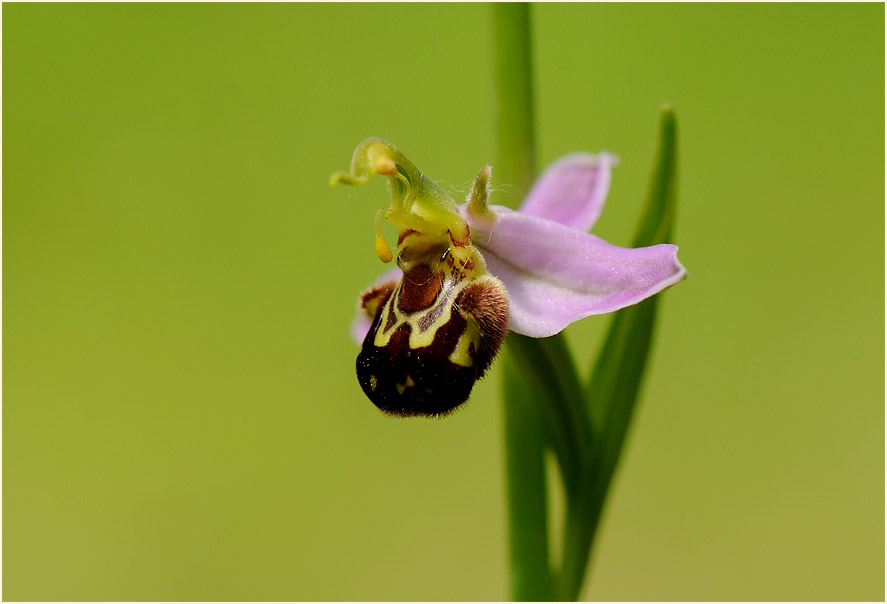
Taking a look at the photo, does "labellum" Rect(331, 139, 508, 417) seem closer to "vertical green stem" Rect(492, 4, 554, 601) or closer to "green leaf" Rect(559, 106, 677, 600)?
"vertical green stem" Rect(492, 4, 554, 601)

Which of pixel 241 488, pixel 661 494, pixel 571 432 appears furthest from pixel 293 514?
pixel 571 432

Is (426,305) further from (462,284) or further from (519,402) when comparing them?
(519,402)

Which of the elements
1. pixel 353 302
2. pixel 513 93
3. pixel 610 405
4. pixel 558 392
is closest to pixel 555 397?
pixel 558 392

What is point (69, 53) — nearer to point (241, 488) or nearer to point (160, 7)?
point (160, 7)

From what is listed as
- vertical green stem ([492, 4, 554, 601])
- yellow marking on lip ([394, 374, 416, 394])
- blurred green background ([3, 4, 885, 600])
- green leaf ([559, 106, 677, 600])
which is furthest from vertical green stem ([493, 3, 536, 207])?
blurred green background ([3, 4, 885, 600])

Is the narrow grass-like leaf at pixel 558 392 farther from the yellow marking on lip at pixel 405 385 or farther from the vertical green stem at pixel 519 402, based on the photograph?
the yellow marking on lip at pixel 405 385

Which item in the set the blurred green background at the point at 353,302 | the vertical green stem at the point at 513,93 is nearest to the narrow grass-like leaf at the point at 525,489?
the vertical green stem at the point at 513,93
